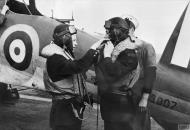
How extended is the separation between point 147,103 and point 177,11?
142cm

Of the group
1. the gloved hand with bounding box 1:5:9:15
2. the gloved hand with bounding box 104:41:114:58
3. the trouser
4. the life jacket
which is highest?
the gloved hand with bounding box 1:5:9:15

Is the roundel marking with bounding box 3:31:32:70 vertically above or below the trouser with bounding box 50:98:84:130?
above

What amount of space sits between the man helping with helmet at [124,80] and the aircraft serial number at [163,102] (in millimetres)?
280

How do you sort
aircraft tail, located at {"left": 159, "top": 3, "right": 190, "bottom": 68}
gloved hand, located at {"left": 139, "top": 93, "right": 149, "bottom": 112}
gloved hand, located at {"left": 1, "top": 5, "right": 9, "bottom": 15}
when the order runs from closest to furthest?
gloved hand, located at {"left": 139, "top": 93, "right": 149, "bottom": 112} → aircraft tail, located at {"left": 159, "top": 3, "right": 190, "bottom": 68} → gloved hand, located at {"left": 1, "top": 5, "right": 9, "bottom": 15}

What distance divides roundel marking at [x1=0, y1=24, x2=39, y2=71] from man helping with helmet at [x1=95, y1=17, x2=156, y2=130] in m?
1.33

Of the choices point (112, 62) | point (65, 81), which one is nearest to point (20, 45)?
point (65, 81)

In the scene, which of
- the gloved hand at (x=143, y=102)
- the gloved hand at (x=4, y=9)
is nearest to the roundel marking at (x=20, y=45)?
the gloved hand at (x=4, y=9)

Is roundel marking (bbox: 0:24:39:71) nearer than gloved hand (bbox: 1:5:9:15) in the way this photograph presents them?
Yes

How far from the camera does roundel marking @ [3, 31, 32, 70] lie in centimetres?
530

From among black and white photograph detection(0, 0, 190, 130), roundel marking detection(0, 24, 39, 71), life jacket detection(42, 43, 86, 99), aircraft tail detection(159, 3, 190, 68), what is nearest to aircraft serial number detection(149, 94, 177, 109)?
black and white photograph detection(0, 0, 190, 130)

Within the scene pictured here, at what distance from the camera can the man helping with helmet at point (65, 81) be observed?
4.12 meters

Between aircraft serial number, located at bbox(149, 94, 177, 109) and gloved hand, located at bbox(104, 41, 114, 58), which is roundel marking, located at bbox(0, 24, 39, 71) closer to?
gloved hand, located at bbox(104, 41, 114, 58)

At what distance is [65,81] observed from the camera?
14.1 ft

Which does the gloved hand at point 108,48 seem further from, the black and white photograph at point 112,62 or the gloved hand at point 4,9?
the gloved hand at point 4,9
